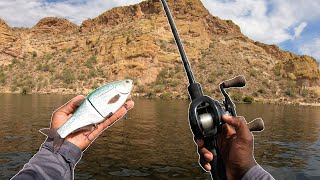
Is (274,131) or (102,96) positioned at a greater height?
(102,96)

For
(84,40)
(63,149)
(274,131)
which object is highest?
(84,40)

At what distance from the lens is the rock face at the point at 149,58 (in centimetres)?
7112

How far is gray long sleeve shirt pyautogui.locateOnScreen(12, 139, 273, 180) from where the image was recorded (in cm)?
226

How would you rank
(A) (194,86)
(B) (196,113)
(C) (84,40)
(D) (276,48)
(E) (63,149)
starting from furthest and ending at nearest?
(D) (276,48) → (C) (84,40) → (A) (194,86) → (B) (196,113) → (E) (63,149)

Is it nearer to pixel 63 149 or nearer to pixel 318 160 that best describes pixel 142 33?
pixel 318 160

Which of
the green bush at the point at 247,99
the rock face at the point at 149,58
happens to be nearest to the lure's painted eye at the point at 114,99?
the green bush at the point at 247,99

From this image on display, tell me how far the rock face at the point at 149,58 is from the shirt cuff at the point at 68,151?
5702 centimetres

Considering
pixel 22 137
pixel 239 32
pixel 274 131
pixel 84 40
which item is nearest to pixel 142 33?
pixel 84 40

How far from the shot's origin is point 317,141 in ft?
65.1

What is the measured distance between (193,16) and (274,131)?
2799 inches

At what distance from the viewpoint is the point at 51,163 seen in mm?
2346

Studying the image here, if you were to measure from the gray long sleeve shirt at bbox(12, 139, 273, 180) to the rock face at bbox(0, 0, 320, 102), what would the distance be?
187 feet

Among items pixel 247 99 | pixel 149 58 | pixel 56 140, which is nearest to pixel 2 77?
pixel 149 58

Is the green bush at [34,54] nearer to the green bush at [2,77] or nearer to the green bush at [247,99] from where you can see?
the green bush at [2,77]
